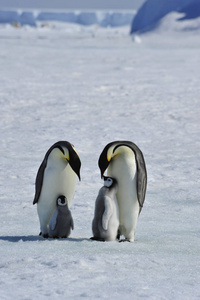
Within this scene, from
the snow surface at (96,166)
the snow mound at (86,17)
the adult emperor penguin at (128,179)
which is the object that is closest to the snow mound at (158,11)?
the snow surface at (96,166)

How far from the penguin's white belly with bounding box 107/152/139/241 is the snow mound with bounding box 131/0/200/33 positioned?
21.7 m

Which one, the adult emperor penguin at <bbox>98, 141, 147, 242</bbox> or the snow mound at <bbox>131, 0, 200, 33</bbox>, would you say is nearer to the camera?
the adult emperor penguin at <bbox>98, 141, 147, 242</bbox>

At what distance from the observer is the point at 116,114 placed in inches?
303

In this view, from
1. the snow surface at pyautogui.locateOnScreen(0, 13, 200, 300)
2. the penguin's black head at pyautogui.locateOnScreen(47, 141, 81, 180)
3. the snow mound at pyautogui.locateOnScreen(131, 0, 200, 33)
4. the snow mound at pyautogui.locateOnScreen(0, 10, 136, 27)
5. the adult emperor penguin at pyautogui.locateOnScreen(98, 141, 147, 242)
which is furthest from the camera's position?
the snow mound at pyautogui.locateOnScreen(0, 10, 136, 27)

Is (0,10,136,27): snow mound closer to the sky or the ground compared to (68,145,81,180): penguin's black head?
closer to the sky

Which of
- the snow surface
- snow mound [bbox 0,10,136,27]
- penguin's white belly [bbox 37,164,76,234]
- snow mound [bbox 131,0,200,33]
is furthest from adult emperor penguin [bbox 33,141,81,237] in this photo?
snow mound [bbox 0,10,136,27]

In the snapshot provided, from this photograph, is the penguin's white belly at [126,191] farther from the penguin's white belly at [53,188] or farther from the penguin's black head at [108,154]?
the penguin's white belly at [53,188]

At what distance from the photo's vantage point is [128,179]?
112 inches

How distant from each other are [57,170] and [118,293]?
96cm

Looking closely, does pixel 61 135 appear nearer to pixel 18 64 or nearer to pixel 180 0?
pixel 18 64

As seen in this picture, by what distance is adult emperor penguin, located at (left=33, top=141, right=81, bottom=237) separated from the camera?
113 inches

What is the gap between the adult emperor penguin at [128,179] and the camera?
Answer: 284 centimetres

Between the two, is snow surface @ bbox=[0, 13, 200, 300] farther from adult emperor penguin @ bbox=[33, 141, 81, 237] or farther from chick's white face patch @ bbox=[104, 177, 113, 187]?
chick's white face patch @ bbox=[104, 177, 113, 187]

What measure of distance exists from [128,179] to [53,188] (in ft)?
1.29
